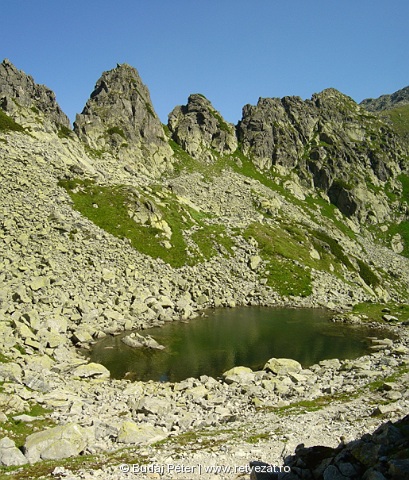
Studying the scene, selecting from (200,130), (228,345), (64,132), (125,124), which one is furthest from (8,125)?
(200,130)

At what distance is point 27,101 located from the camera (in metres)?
118

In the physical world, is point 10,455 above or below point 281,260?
below

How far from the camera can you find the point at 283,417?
26516 millimetres

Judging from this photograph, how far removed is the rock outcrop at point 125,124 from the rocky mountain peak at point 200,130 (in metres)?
14.9

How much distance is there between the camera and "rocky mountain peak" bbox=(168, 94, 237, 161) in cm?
16762

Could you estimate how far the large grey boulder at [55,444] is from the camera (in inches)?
791

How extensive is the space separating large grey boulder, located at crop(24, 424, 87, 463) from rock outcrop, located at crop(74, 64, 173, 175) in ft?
388

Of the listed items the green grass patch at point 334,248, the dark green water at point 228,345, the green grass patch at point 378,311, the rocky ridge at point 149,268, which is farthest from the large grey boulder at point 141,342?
the green grass patch at point 334,248

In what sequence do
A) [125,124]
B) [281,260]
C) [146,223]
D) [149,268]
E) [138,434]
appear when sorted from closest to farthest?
[138,434] → [149,268] → [146,223] → [281,260] → [125,124]

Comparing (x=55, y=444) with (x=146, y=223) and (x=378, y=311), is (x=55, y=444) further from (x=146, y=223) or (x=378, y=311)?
(x=378, y=311)

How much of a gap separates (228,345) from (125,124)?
117m

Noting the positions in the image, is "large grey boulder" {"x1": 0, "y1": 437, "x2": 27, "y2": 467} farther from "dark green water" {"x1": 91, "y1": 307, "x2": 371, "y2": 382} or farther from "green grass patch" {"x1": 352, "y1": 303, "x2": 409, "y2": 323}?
"green grass patch" {"x1": 352, "y1": 303, "x2": 409, "y2": 323}

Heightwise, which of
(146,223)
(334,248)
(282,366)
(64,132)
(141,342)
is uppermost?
(64,132)

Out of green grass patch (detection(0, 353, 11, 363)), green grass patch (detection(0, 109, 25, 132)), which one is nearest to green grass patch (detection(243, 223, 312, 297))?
green grass patch (detection(0, 353, 11, 363))
